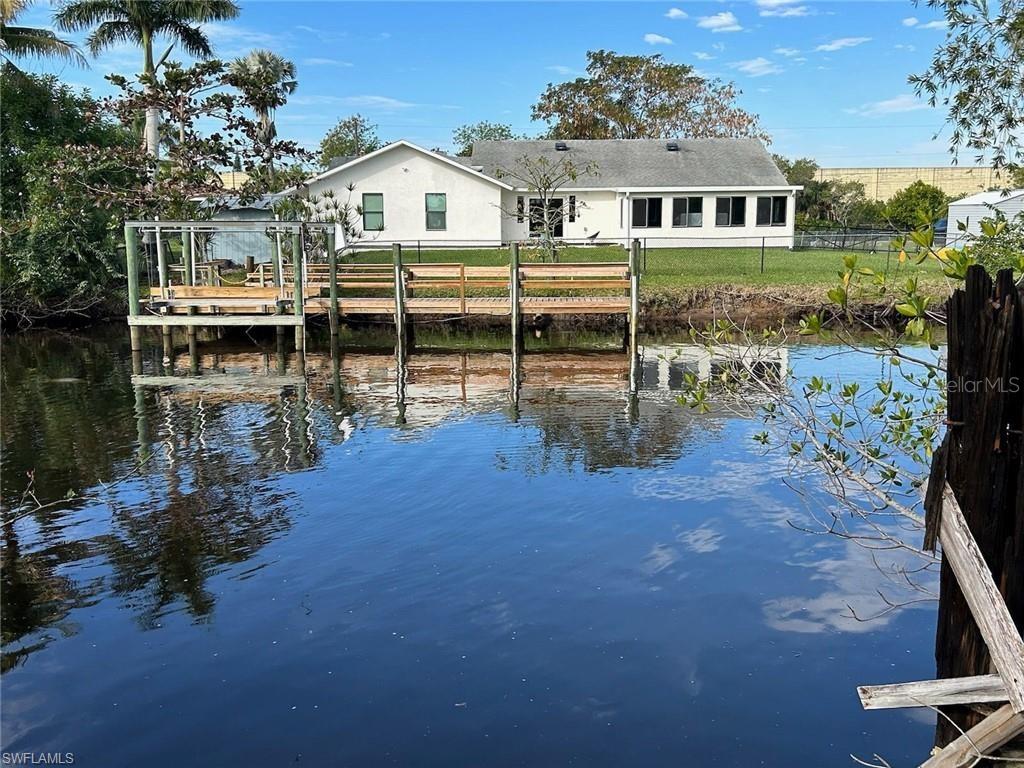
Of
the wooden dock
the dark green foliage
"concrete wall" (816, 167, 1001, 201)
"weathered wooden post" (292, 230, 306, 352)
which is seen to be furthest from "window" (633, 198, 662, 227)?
"concrete wall" (816, 167, 1001, 201)

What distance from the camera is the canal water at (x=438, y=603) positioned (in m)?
5.37

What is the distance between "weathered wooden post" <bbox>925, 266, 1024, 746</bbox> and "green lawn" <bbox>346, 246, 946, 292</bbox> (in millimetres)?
19920

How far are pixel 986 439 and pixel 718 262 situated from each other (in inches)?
1075

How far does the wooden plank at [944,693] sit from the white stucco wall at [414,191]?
102 feet

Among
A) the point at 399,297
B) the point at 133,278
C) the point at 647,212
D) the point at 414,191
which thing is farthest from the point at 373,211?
the point at 133,278

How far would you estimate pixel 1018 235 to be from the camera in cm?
884

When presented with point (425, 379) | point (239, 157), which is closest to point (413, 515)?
point (425, 379)

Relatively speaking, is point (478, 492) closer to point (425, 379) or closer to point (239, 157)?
point (425, 379)

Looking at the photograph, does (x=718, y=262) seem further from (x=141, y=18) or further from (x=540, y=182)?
(x=141, y=18)

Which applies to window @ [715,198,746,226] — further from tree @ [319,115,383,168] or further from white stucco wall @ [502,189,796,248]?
tree @ [319,115,383,168]

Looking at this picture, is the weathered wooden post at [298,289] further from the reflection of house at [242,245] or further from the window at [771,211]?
the window at [771,211]

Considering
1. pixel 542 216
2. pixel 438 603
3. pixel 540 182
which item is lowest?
pixel 438 603

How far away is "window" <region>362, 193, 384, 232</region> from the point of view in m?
34.0

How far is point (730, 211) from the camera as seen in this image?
35938mm
